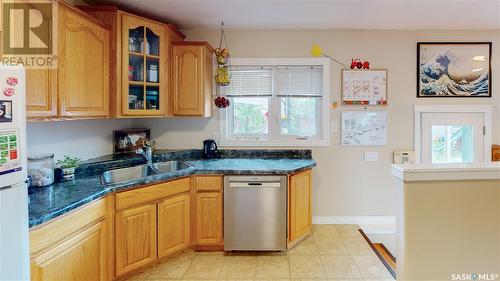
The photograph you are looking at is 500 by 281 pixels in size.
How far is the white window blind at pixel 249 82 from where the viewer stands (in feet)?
11.8

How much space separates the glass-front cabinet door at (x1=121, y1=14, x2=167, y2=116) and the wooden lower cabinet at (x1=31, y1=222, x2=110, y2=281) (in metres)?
1.17

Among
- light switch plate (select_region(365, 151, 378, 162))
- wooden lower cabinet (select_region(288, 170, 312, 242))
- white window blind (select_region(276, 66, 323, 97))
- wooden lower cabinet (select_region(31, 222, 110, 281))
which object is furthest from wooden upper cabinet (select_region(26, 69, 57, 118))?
light switch plate (select_region(365, 151, 378, 162))

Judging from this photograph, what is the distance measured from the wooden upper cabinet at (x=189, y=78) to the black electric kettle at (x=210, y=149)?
43cm

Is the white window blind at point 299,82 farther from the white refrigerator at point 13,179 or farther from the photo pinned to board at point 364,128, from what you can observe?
the white refrigerator at point 13,179

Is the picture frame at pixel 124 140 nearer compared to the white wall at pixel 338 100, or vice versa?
the picture frame at pixel 124 140

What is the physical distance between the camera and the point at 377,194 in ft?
11.9

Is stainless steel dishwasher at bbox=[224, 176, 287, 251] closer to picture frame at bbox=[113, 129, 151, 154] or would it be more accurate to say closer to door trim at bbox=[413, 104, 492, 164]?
picture frame at bbox=[113, 129, 151, 154]

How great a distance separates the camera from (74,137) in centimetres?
268

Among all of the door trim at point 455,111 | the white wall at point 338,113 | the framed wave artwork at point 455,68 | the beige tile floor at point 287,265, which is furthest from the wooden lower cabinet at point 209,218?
the framed wave artwork at point 455,68

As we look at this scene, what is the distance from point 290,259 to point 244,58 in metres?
2.27

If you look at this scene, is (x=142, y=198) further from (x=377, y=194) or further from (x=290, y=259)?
(x=377, y=194)

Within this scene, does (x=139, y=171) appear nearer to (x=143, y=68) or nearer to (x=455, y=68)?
(x=143, y=68)

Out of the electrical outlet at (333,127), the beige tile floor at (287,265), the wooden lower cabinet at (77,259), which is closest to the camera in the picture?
the wooden lower cabinet at (77,259)

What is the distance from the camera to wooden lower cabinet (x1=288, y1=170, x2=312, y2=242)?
9.39 ft
